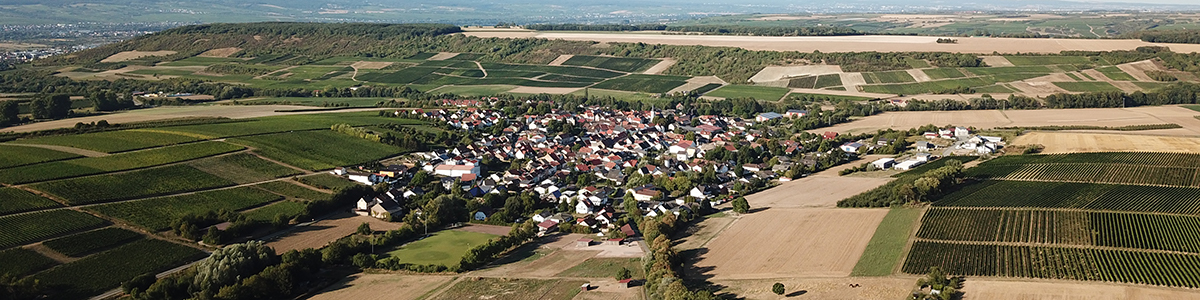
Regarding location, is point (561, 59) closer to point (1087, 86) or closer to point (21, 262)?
point (1087, 86)

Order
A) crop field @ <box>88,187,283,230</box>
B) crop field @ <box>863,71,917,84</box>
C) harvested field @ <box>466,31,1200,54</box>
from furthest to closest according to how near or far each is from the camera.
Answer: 1. harvested field @ <box>466,31,1200,54</box>
2. crop field @ <box>863,71,917,84</box>
3. crop field @ <box>88,187,283,230</box>

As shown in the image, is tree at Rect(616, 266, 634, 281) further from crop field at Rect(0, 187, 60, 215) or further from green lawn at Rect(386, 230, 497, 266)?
crop field at Rect(0, 187, 60, 215)

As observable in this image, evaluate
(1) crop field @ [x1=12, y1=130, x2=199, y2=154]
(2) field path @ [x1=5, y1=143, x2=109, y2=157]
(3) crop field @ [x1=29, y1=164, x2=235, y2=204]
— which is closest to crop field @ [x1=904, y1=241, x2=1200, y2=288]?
(3) crop field @ [x1=29, y1=164, x2=235, y2=204]

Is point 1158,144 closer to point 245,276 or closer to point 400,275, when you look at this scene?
point 400,275

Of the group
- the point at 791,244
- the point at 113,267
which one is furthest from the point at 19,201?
the point at 791,244

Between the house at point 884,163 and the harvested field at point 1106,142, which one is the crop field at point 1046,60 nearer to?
the harvested field at point 1106,142

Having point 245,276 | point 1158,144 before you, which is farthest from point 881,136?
point 245,276
